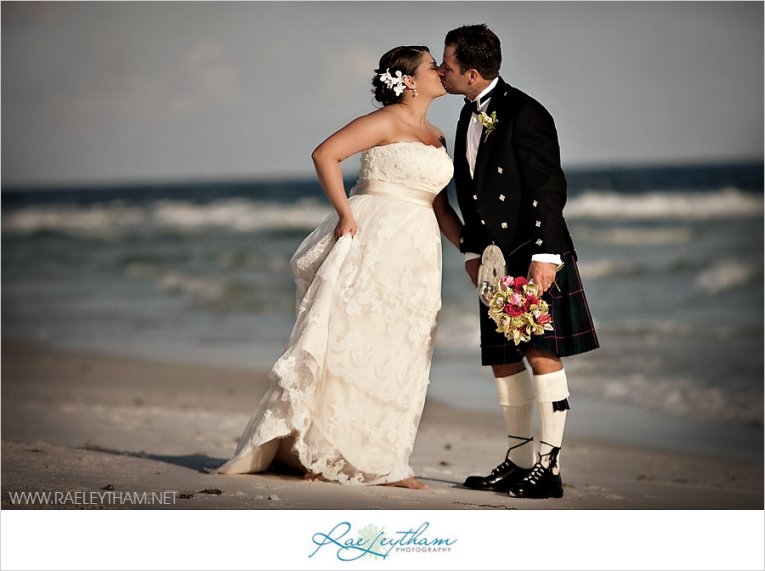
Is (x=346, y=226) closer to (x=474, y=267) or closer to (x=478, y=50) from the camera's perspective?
(x=474, y=267)

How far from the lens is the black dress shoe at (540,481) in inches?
159

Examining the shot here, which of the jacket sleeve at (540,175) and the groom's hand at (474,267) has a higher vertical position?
the jacket sleeve at (540,175)

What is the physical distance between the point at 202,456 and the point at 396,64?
2226 mm

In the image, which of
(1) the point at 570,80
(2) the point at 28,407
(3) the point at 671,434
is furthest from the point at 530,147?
(1) the point at 570,80

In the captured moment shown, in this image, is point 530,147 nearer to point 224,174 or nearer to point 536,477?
point 536,477

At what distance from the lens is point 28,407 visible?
6332 millimetres

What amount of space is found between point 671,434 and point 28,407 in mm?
4105

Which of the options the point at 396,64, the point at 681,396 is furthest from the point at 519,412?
the point at 681,396

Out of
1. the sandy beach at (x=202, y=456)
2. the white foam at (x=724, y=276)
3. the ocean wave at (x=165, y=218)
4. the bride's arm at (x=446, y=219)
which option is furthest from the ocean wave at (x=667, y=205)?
the bride's arm at (x=446, y=219)

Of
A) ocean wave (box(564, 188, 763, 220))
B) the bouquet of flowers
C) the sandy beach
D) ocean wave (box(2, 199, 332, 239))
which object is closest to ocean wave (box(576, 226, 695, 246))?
ocean wave (box(564, 188, 763, 220))

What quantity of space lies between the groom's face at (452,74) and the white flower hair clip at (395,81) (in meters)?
0.17

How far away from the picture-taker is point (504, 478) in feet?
13.8

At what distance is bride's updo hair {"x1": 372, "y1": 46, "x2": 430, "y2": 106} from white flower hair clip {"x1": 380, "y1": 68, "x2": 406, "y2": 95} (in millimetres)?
15

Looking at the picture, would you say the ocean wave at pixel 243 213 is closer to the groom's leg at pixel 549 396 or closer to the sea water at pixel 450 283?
the sea water at pixel 450 283
